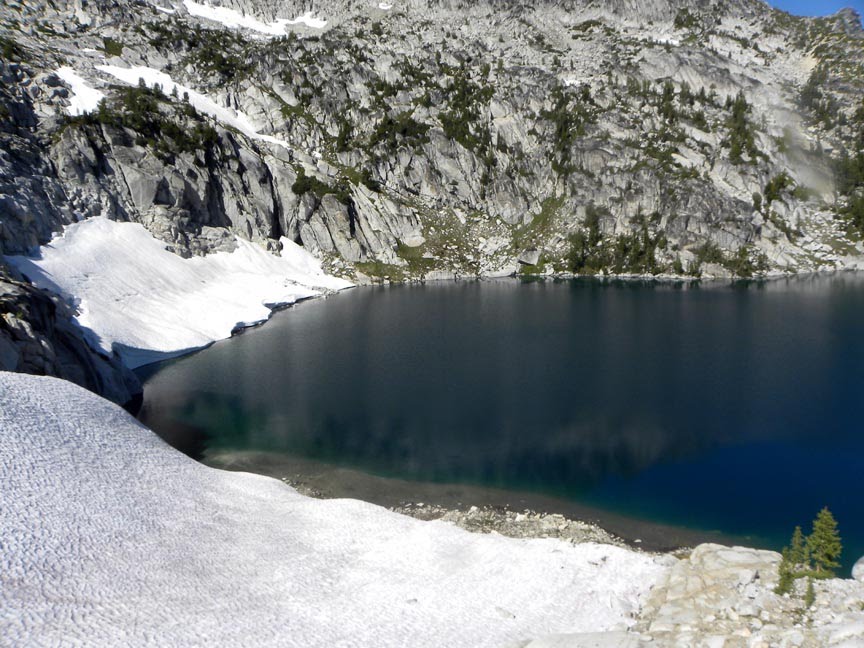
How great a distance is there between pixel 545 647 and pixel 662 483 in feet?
49.2

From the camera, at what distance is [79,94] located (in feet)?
278

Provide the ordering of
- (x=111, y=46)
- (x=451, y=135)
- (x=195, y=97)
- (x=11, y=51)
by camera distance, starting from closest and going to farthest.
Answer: (x=11, y=51) < (x=111, y=46) < (x=195, y=97) < (x=451, y=135)

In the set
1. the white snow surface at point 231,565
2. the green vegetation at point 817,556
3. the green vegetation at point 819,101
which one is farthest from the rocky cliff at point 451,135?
the green vegetation at point 817,556

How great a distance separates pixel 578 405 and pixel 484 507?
559 inches

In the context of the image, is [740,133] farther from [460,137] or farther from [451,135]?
[451,135]

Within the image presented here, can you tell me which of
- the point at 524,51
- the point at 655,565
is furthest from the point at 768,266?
the point at 655,565

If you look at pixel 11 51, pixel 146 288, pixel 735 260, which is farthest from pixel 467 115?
pixel 146 288

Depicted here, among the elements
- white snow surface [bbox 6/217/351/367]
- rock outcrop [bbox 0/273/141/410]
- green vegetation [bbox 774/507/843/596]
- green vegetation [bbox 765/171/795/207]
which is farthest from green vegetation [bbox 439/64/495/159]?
green vegetation [bbox 774/507/843/596]

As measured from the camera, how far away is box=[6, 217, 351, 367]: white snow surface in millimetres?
48375

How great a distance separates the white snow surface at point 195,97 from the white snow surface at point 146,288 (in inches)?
1768

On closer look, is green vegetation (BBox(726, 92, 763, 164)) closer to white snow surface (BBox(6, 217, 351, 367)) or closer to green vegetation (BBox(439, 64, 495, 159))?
green vegetation (BBox(439, 64, 495, 159))

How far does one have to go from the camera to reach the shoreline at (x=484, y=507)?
1978cm

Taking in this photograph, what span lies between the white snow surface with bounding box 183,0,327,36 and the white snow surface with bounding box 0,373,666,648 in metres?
170

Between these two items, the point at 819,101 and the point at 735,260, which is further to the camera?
the point at 819,101
